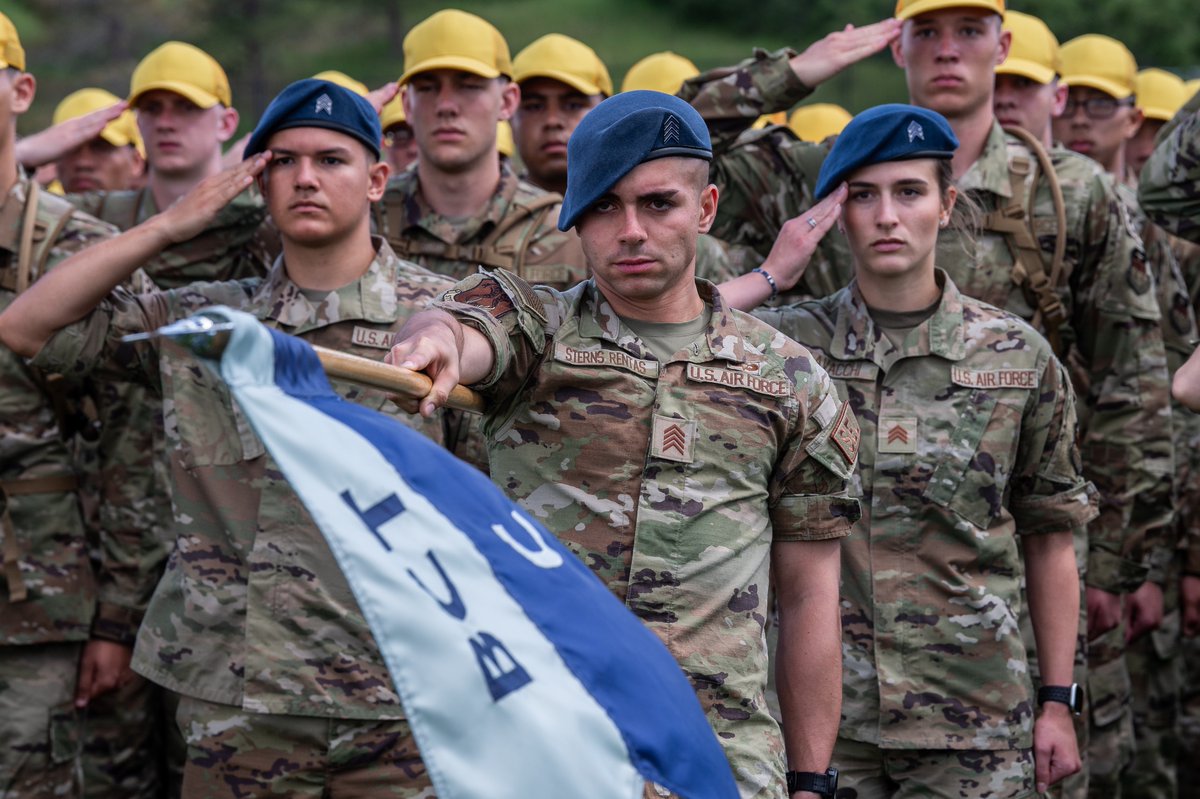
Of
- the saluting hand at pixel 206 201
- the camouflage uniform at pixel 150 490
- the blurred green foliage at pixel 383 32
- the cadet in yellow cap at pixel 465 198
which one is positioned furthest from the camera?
the blurred green foliage at pixel 383 32

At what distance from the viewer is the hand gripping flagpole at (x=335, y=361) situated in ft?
9.66

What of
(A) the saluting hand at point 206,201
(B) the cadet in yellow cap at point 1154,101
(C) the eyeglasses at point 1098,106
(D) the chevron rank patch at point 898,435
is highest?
(B) the cadet in yellow cap at point 1154,101

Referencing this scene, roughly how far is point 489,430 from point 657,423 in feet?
1.31

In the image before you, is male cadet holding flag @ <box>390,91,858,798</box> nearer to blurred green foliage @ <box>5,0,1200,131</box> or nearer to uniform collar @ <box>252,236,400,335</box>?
uniform collar @ <box>252,236,400,335</box>

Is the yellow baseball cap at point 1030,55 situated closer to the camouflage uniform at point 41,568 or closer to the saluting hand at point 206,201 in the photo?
the saluting hand at point 206,201

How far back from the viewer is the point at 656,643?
3416 millimetres

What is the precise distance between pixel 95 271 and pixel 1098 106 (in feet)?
20.4

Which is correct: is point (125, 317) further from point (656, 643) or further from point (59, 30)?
point (59, 30)

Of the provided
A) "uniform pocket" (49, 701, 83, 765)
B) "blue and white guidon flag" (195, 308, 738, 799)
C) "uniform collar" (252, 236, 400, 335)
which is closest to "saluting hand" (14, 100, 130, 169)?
"uniform collar" (252, 236, 400, 335)

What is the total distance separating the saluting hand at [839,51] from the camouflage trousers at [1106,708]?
252 cm

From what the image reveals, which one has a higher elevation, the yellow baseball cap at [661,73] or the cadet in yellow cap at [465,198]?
the yellow baseball cap at [661,73]

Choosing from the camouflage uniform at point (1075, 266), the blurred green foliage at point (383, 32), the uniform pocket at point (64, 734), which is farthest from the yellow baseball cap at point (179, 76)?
the blurred green foliage at point (383, 32)

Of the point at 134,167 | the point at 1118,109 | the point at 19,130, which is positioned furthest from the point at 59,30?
the point at 1118,109

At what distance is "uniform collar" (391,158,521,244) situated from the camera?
6.61m
